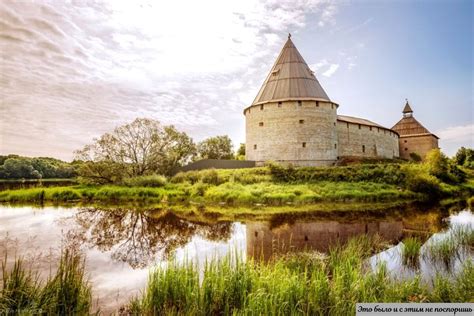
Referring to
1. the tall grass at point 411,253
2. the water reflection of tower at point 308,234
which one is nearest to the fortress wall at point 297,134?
the water reflection of tower at point 308,234

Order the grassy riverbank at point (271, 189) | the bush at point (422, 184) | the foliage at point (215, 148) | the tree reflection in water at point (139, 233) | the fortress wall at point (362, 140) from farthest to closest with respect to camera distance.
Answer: the foliage at point (215, 148), the fortress wall at point (362, 140), the bush at point (422, 184), the grassy riverbank at point (271, 189), the tree reflection in water at point (139, 233)

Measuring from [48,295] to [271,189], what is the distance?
12.9 metres

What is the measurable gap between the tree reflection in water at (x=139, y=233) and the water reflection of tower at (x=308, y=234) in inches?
38.5

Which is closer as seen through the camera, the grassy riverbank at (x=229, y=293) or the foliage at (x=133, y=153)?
the grassy riverbank at (x=229, y=293)

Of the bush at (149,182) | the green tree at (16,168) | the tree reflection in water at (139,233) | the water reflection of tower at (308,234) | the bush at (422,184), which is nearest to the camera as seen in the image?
the tree reflection in water at (139,233)

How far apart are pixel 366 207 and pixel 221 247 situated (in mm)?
9081

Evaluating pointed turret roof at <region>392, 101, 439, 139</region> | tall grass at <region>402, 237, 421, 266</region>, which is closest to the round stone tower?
tall grass at <region>402, 237, 421, 266</region>

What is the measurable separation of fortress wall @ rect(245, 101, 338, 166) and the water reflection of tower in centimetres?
1387

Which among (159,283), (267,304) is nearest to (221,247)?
(159,283)

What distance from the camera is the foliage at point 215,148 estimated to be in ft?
114

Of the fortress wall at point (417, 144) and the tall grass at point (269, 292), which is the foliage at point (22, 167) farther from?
the fortress wall at point (417, 144)

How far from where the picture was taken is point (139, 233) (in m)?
7.97

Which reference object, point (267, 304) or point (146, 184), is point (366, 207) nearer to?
point (267, 304)

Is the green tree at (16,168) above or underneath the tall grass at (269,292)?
above
